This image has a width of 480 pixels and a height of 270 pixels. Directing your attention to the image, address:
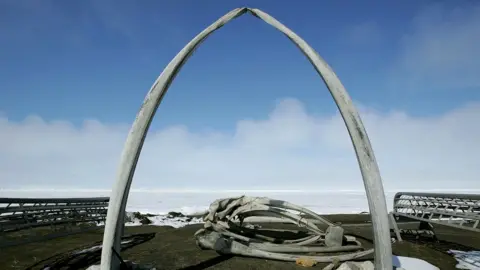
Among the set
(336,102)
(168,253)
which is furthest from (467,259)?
(168,253)

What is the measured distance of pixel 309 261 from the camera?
10828 mm

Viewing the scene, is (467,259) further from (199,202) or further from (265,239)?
(199,202)

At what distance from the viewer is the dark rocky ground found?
10.8 meters

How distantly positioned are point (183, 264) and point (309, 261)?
406cm

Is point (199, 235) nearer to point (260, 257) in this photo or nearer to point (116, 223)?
point (260, 257)

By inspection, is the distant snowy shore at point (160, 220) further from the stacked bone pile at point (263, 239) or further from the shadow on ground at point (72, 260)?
the stacked bone pile at point (263, 239)

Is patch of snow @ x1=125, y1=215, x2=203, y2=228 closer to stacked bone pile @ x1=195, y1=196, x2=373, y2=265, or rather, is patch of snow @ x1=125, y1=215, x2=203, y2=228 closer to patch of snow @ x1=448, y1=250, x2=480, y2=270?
stacked bone pile @ x1=195, y1=196, x2=373, y2=265

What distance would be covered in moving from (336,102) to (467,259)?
364 inches

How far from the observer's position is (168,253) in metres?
12.8

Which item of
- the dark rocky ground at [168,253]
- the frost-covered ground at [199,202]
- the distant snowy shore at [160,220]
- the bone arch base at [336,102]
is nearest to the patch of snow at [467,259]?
the dark rocky ground at [168,253]

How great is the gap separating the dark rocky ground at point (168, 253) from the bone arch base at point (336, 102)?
3.20 metres

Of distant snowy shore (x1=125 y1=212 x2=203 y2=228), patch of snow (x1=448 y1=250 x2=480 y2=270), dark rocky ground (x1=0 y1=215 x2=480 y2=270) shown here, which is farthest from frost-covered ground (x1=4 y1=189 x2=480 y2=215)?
patch of snow (x1=448 y1=250 x2=480 y2=270)

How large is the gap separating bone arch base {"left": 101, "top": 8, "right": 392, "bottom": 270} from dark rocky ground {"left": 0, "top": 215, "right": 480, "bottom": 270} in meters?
3.20

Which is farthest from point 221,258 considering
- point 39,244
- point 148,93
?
point 39,244
